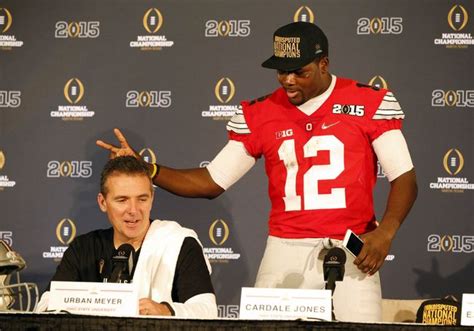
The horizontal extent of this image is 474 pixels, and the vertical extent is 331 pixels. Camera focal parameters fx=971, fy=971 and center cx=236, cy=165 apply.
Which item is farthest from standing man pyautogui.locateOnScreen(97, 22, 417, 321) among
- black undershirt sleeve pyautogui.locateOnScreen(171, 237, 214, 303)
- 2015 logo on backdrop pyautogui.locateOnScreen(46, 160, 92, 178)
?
2015 logo on backdrop pyautogui.locateOnScreen(46, 160, 92, 178)

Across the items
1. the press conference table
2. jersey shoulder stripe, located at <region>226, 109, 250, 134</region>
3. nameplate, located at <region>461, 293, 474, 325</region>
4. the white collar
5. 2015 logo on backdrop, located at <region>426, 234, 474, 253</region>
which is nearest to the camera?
the press conference table

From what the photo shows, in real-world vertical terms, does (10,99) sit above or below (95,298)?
above

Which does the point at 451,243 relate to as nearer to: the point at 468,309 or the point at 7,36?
the point at 468,309

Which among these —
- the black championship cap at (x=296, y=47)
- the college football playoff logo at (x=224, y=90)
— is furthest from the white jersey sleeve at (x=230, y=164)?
the college football playoff logo at (x=224, y=90)

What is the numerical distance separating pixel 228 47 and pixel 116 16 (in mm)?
764

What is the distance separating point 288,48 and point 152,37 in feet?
6.88

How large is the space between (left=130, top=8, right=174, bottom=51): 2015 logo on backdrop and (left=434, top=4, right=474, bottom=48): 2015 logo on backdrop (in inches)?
67.5

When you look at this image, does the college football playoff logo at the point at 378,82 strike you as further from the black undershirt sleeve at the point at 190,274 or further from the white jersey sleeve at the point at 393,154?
the black undershirt sleeve at the point at 190,274

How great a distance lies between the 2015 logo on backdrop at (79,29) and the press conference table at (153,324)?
12.1 feet

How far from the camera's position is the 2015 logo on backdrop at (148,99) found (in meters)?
6.18

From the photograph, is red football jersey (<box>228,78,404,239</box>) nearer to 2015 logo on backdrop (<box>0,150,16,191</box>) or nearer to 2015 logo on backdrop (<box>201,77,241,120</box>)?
2015 logo on backdrop (<box>201,77,241,120</box>)

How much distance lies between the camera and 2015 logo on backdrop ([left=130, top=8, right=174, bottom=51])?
6.22 m

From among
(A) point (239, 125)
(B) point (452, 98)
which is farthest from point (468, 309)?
(B) point (452, 98)

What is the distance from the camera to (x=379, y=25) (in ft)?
19.8
